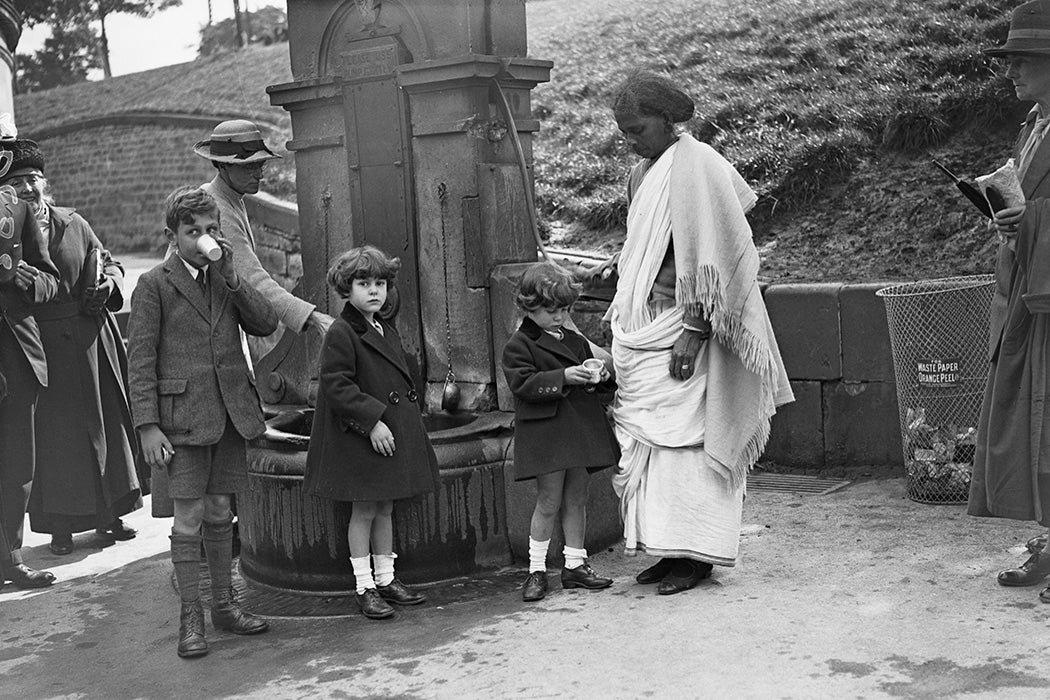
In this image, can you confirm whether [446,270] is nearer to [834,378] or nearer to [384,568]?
[384,568]

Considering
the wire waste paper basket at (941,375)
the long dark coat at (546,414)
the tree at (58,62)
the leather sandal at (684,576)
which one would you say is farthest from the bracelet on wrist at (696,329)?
the tree at (58,62)

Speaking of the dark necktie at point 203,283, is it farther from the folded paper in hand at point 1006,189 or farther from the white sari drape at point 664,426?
the folded paper in hand at point 1006,189

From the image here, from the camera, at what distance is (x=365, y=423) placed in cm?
462

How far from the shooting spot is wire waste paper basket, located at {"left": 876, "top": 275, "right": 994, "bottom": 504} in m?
6.00

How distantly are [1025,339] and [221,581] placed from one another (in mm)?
3141

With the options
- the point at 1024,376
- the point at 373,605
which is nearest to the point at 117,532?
the point at 373,605

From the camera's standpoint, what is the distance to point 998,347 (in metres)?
4.70

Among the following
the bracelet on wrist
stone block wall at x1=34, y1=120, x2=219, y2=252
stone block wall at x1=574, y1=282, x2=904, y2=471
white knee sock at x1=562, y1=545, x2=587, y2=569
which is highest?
stone block wall at x1=34, y1=120, x2=219, y2=252

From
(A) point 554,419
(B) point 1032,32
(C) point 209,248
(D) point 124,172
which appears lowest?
(A) point 554,419

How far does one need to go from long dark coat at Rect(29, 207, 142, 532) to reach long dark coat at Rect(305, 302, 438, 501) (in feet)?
6.24

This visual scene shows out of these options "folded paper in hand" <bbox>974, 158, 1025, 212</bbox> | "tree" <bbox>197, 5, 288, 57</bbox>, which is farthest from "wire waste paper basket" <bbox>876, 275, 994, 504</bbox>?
"tree" <bbox>197, 5, 288, 57</bbox>

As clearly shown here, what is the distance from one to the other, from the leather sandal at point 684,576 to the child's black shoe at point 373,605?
1040mm

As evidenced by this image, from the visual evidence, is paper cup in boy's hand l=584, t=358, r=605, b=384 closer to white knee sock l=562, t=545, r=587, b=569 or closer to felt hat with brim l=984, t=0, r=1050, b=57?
white knee sock l=562, t=545, r=587, b=569

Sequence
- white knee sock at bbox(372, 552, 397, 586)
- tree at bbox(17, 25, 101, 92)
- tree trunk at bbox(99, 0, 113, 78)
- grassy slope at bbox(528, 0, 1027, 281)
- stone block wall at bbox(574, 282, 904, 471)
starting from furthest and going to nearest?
tree at bbox(17, 25, 101, 92), tree trunk at bbox(99, 0, 113, 78), grassy slope at bbox(528, 0, 1027, 281), stone block wall at bbox(574, 282, 904, 471), white knee sock at bbox(372, 552, 397, 586)
